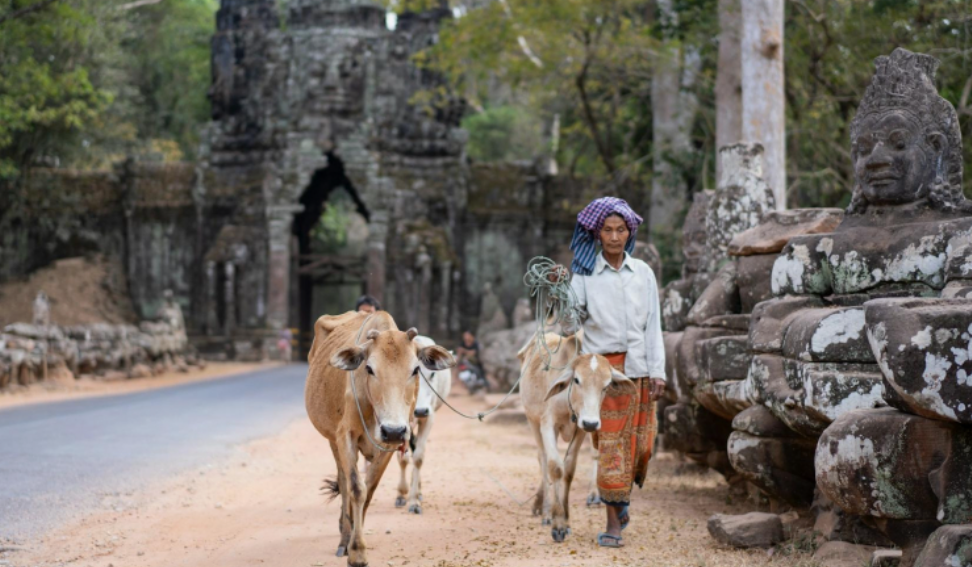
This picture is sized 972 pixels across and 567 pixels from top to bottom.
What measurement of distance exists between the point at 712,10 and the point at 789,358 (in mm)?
14829

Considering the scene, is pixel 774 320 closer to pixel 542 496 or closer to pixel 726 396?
pixel 726 396

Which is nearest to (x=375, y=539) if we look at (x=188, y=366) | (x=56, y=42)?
(x=188, y=366)

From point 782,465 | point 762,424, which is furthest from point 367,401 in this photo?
point 782,465

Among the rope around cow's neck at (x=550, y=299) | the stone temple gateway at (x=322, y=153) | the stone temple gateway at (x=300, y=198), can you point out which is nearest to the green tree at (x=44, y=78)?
the stone temple gateway at (x=300, y=198)

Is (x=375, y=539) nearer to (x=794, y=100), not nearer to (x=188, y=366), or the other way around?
(x=794, y=100)

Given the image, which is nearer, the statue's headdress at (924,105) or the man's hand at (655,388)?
the statue's headdress at (924,105)

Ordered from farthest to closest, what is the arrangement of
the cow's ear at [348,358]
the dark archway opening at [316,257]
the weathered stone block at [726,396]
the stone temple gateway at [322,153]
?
the dark archway opening at [316,257] < the stone temple gateway at [322,153] < the weathered stone block at [726,396] < the cow's ear at [348,358]

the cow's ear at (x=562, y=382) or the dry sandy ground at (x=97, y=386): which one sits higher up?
the cow's ear at (x=562, y=382)

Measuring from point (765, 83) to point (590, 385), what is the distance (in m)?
8.29

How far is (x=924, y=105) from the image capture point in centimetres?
617

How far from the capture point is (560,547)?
681 centimetres

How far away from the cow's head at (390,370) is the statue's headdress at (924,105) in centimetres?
302

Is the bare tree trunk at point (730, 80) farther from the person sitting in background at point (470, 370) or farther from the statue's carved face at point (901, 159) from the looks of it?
the statue's carved face at point (901, 159)

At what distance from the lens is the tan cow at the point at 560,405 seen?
22.3 ft
